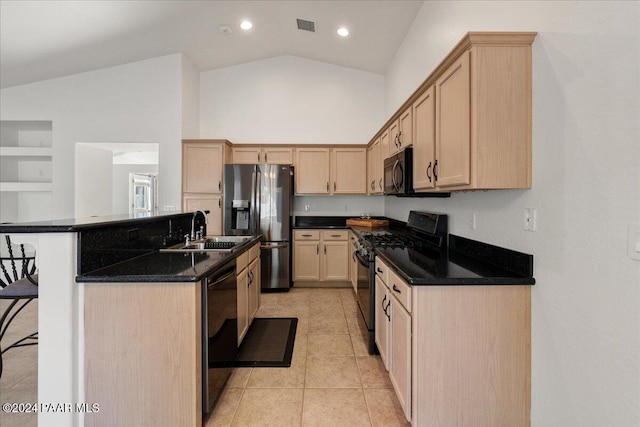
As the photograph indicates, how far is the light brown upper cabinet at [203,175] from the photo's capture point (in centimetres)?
434

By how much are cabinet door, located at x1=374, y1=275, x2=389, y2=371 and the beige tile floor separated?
215 mm

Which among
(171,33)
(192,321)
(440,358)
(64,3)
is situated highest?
(171,33)

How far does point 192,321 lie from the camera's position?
1538mm

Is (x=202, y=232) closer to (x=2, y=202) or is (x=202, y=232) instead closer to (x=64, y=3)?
(x=64, y=3)

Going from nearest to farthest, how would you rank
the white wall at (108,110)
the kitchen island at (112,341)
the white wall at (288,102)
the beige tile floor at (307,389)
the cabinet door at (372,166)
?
the kitchen island at (112,341), the beige tile floor at (307,389), the cabinet door at (372,166), the white wall at (108,110), the white wall at (288,102)

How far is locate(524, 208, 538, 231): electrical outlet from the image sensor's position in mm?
1539

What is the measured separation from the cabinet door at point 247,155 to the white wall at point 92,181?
201 cm

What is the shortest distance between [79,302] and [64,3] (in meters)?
2.98

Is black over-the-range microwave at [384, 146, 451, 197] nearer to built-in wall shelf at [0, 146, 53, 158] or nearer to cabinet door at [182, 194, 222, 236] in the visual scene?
cabinet door at [182, 194, 222, 236]

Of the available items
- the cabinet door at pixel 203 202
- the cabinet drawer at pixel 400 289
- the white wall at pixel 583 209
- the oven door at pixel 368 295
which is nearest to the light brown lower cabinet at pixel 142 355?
the cabinet drawer at pixel 400 289

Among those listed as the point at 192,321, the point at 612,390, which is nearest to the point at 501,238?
the point at 612,390

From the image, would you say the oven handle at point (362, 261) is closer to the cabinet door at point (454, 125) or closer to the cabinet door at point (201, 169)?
the cabinet door at point (454, 125)

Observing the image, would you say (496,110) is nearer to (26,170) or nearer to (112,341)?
(112,341)

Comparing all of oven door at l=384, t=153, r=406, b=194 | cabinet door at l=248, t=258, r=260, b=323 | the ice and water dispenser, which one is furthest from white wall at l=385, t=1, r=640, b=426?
the ice and water dispenser
